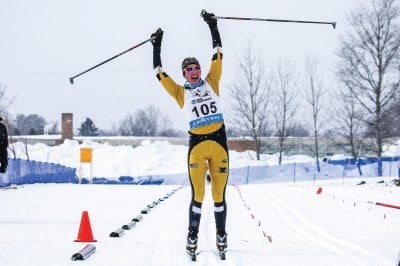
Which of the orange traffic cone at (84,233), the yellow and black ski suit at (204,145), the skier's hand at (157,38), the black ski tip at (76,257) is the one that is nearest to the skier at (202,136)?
the yellow and black ski suit at (204,145)

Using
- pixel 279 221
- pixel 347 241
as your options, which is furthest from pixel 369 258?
pixel 279 221

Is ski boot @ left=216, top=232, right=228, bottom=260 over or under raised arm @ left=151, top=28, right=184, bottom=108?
under

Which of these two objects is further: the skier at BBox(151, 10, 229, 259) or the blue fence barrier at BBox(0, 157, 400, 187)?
the blue fence barrier at BBox(0, 157, 400, 187)

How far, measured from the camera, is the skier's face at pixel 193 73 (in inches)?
248

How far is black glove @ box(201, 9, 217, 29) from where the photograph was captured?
6.71 meters

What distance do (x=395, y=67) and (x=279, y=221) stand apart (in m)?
32.6

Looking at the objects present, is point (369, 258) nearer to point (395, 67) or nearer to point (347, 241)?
point (347, 241)

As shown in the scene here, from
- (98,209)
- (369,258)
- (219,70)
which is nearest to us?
(369,258)

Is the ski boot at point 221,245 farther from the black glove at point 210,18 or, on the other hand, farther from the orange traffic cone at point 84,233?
the black glove at point 210,18

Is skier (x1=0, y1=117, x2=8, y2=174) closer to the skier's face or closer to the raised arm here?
the raised arm

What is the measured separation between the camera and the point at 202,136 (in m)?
6.11

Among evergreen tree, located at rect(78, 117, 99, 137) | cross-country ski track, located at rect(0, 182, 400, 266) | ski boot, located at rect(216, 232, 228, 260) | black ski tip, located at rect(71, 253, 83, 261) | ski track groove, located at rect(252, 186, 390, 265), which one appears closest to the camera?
black ski tip, located at rect(71, 253, 83, 261)

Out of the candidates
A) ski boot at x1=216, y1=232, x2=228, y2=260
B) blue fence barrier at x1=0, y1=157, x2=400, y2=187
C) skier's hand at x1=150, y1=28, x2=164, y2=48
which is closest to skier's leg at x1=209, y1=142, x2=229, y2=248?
ski boot at x1=216, y1=232, x2=228, y2=260

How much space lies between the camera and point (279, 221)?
32.7ft
